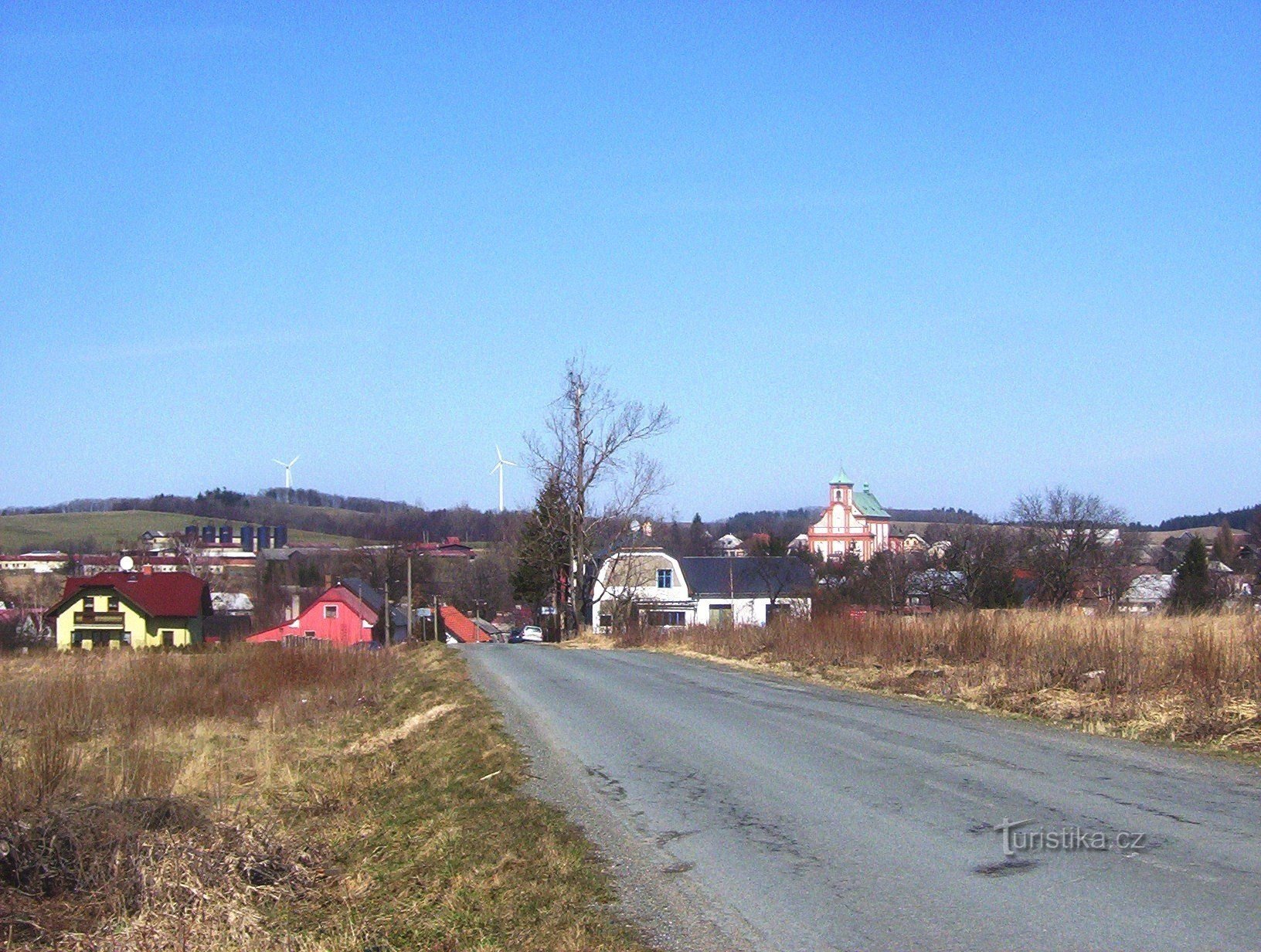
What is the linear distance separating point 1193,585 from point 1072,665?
22353mm

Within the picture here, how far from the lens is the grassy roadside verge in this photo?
21.9ft

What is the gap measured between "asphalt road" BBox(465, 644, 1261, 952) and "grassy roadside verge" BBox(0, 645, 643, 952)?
1.75 ft

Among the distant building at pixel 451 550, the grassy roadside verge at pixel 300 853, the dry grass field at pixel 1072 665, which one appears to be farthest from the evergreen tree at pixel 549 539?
the distant building at pixel 451 550

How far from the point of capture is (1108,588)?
168 feet

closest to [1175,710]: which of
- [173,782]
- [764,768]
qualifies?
[764,768]

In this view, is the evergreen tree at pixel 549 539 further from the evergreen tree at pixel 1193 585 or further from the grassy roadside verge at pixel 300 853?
the grassy roadside verge at pixel 300 853

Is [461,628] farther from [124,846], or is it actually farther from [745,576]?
[124,846]

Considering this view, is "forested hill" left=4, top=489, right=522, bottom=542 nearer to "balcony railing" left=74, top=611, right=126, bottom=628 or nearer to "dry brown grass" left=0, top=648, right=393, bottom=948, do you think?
"balcony railing" left=74, top=611, right=126, bottom=628

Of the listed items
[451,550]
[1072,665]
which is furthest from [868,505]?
[1072,665]

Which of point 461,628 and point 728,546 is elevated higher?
point 728,546

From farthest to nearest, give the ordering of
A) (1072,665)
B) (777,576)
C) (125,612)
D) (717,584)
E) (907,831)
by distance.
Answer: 1. (717,584)
2. (777,576)
3. (125,612)
4. (1072,665)
5. (907,831)

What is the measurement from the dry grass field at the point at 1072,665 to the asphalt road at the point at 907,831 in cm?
101

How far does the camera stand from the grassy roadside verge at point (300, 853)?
21.9 feet

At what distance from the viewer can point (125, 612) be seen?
→ 64.2 metres
